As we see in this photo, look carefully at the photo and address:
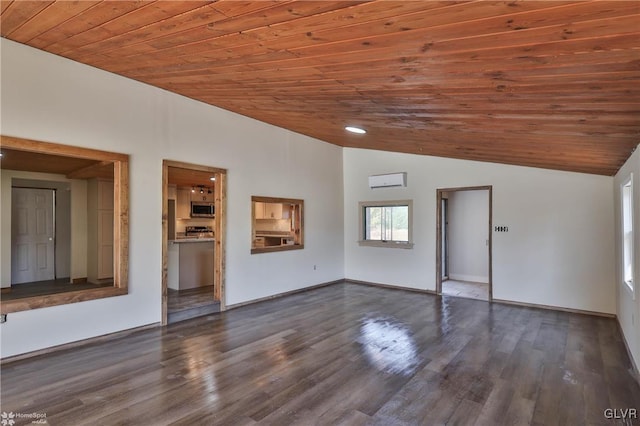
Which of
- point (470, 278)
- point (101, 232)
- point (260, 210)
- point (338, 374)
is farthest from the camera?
point (260, 210)

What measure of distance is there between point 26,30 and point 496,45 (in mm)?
3867

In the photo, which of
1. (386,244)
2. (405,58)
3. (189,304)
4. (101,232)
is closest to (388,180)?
(386,244)

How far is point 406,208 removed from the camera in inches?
287

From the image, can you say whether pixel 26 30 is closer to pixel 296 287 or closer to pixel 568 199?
pixel 296 287

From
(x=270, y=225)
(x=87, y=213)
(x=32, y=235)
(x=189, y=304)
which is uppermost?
(x=87, y=213)

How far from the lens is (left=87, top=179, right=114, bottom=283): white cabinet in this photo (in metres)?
7.02

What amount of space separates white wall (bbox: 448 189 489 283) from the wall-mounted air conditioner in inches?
77.7

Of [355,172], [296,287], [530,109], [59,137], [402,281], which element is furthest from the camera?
[355,172]

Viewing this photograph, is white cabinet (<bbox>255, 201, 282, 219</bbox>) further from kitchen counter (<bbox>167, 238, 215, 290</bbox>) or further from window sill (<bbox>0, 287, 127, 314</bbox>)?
window sill (<bbox>0, 287, 127, 314</bbox>)

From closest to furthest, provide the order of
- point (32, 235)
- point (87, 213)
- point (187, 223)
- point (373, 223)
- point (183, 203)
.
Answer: point (32, 235) < point (87, 213) < point (373, 223) < point (183, 203) < point (187, 223)

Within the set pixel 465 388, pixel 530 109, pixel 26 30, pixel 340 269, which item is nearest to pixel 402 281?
pixel 340 269

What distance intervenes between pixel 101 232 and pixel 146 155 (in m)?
3.46

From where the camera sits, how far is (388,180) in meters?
7.35

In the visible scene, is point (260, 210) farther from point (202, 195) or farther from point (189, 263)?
point (189, 263)
